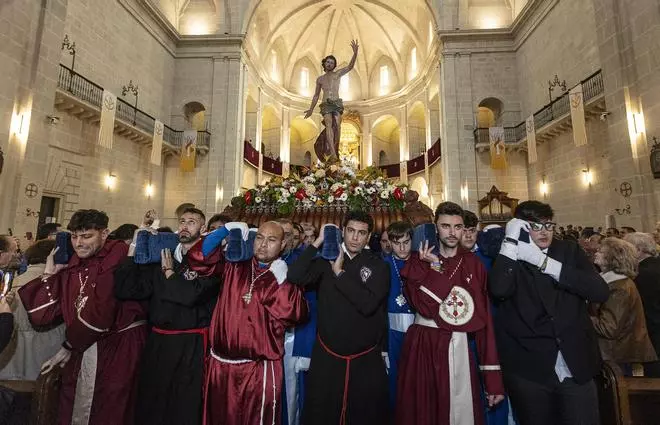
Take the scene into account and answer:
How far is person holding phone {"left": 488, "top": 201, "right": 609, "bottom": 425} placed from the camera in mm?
2119

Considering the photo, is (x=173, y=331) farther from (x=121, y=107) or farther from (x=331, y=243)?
(x=121, y=107)

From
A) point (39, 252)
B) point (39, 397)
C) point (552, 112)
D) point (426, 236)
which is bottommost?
point (39, 397)

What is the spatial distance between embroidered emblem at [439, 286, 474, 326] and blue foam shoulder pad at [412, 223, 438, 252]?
1.16 feet

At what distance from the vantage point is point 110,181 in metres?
13.0

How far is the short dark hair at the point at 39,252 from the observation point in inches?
115

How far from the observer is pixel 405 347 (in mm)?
2498

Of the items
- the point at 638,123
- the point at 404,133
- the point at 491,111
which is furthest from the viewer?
the point at 404,133

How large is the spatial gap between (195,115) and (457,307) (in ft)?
62.7

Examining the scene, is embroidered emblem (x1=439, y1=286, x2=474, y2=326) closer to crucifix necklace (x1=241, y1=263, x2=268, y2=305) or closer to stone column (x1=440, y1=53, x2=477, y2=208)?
crucifix necklace (x1=241, y1=263, x2=268, y2=305)

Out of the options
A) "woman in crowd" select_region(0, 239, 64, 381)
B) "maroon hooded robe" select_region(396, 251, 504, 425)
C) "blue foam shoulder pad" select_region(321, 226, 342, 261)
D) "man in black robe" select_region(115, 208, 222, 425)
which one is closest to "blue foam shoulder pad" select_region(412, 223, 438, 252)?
"maroon hooded robe" select_region(396, 251, 504, 425)

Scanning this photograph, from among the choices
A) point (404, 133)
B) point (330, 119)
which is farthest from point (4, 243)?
point (404, 133)

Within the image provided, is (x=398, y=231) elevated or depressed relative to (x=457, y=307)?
elevated

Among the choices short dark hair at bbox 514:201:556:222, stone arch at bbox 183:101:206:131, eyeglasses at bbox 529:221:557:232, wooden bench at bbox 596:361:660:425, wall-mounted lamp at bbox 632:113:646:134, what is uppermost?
stone arch at bbox 183:101:206:131

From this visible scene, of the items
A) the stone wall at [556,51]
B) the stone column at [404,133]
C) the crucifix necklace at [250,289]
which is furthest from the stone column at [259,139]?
the crucifix necklace at [250,289]
